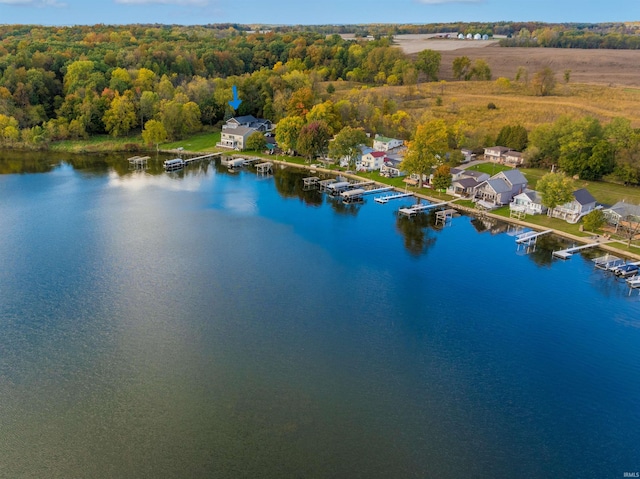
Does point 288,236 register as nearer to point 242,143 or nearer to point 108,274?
point 108,274

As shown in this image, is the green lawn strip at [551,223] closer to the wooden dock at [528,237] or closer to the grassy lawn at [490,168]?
the wooden dock at [528,237]

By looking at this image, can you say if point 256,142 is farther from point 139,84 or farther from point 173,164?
point 139,84

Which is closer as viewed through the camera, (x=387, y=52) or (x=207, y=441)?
(x=207, y=441)

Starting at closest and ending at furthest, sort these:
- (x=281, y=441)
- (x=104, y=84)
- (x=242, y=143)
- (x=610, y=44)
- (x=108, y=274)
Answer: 1. (x=281, y=441)
2. (x=108, y=274)
3. (x=242, y=143)
4. (x=104, y=84)
5. (x=610, y=44)

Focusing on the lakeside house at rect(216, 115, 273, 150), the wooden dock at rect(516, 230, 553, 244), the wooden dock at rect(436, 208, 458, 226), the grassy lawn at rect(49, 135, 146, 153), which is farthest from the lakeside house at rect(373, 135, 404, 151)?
the grassy lawn at rect(49, 135, 146, 153)

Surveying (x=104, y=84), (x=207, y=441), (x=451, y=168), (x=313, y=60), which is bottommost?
(x=207, y=441)

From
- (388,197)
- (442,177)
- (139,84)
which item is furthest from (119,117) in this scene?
(442,177)

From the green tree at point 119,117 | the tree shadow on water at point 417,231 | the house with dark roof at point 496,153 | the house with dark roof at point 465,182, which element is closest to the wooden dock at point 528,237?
the tree shadow on water at point 417,231

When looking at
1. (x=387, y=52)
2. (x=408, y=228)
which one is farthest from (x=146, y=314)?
(x=387, y=52)
